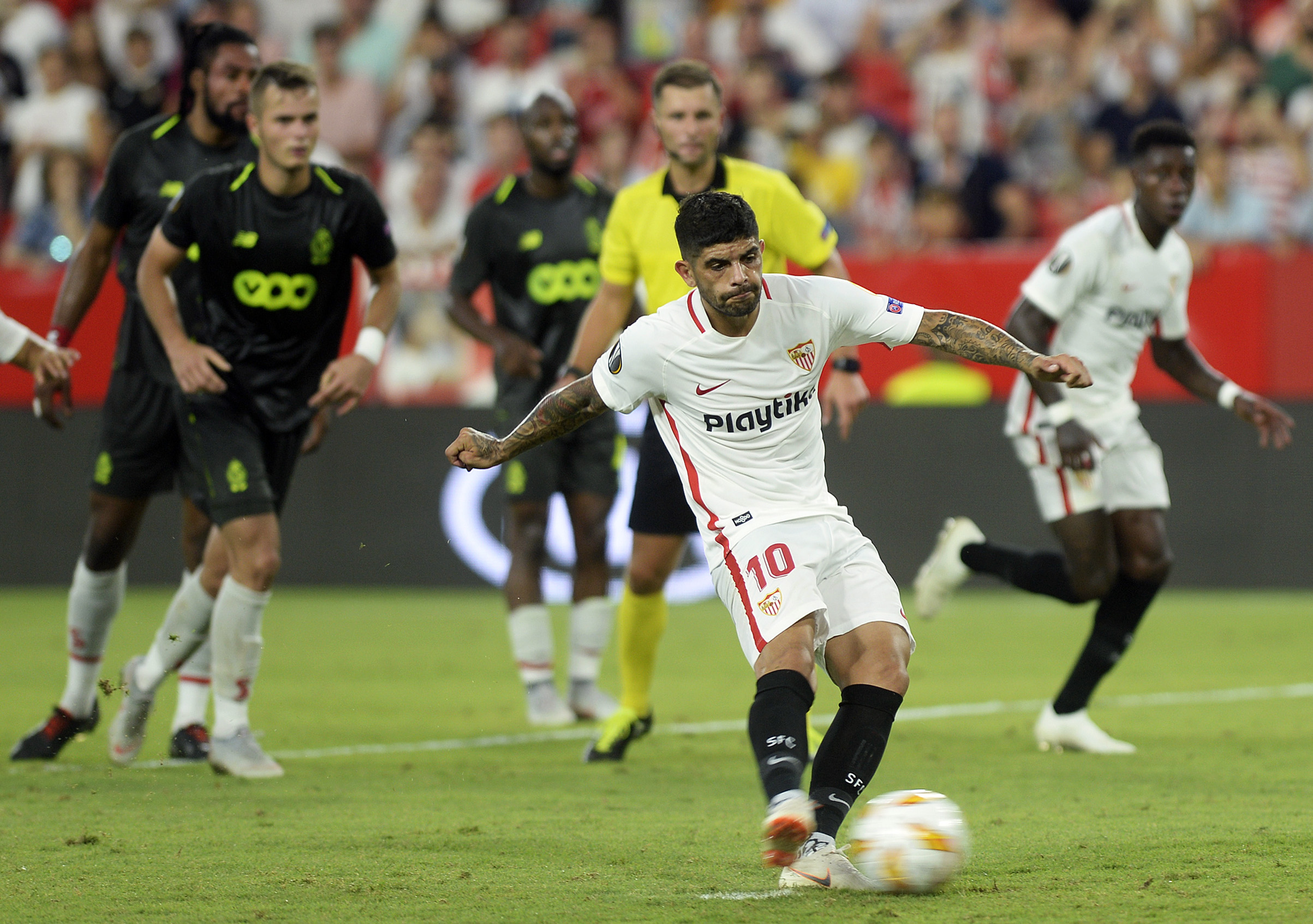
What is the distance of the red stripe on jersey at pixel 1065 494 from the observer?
6.94m

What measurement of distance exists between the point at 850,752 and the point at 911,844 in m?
0.30

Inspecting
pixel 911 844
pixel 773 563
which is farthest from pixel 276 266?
pixel 911 844

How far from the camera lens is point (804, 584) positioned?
4691 mm

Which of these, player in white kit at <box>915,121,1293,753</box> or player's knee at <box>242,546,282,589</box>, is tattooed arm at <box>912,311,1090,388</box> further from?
player's knee at <box>242,546,282,589</box>

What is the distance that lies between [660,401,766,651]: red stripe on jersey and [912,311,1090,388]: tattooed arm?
0.72m

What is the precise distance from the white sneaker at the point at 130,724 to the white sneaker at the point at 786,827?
3.29 metres

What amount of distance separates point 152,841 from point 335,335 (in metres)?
2.27

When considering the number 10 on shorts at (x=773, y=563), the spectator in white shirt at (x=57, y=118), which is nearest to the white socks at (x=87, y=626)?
the number 10 on shorts at (x=773, y=563)

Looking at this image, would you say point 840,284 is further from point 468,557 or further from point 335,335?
point 468,557

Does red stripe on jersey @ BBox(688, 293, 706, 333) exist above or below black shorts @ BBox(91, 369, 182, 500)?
above

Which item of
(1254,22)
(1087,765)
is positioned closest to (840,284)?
(1087,765)

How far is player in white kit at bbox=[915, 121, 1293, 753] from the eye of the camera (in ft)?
22.5

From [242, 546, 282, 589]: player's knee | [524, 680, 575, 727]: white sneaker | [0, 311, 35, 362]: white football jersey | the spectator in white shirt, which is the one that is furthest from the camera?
the spectator in white shirt

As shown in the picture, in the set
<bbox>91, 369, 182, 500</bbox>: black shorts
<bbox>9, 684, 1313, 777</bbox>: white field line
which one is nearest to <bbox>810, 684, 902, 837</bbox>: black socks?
<bbox>9, 684, 1313, 777</bbox>: white field line
